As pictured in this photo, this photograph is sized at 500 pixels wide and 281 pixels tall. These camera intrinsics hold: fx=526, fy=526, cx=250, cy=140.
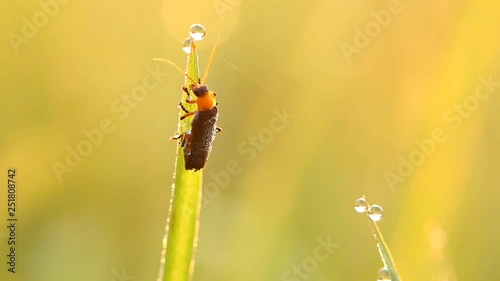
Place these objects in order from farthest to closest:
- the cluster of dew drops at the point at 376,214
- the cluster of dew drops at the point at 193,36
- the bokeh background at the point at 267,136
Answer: the bokeh background at the point at 267,136
the cluster of dew drops at the point at 193,36
the cluster of dew drops at the point at 376,214

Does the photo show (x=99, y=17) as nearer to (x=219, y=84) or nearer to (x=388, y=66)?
(x=219, y=84)

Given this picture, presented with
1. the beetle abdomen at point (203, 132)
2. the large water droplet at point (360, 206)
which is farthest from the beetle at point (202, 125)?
the large water droplet at point (360, 206)

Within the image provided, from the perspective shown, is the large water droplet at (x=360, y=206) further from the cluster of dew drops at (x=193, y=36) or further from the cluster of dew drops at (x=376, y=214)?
the cluster of dew drops at (x=193, y=36)

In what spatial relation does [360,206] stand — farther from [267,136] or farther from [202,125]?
[267,136]

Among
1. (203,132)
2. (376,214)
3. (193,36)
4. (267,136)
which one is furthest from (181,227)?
(267,136)

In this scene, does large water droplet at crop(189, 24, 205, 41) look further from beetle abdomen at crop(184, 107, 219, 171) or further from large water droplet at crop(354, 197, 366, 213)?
large water droplet at crop(354, 197, 366, 213)
